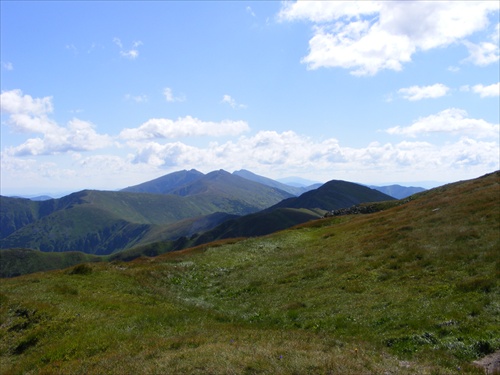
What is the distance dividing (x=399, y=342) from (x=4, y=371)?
58.8 feet

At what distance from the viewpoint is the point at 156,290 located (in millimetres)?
32688

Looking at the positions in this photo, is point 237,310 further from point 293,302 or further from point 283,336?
point 283,336

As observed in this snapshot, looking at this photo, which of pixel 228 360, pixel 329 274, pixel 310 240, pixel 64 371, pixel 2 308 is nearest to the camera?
pixel 228 360

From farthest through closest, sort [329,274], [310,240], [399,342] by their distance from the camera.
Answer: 1. [310,240]
2. [329,274]
3. [399,342]

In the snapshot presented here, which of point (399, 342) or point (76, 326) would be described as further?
point (76, 326)

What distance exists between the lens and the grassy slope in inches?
541

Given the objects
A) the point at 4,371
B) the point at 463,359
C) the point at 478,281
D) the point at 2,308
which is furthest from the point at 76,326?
the point at 478,281

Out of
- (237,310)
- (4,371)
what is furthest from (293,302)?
(4,371)

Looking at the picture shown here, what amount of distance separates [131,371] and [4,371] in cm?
783

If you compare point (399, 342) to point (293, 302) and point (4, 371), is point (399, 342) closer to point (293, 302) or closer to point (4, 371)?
point (293, 302)

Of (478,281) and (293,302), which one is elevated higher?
(478,281)

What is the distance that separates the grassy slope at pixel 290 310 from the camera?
1373 cm

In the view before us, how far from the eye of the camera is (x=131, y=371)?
42.8 ft

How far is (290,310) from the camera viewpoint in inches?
930
